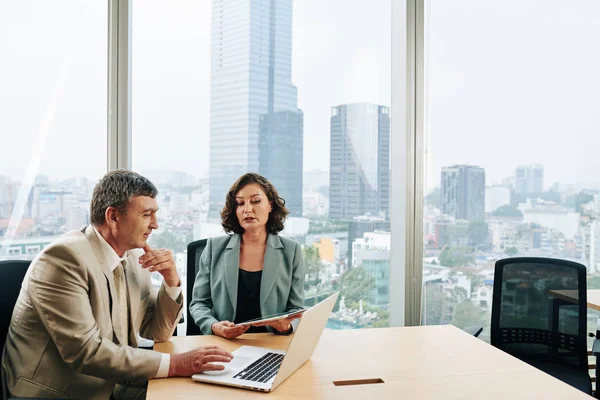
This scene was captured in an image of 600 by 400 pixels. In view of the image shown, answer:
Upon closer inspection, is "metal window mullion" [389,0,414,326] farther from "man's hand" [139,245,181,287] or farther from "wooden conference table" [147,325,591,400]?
"man's hand" [139,245,181,287]

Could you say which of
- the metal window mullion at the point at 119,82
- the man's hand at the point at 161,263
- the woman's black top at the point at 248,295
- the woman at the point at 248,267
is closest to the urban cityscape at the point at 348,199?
the metal window mullion at the point at 119,82

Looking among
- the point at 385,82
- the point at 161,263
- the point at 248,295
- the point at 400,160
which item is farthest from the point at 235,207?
the point at 385,82

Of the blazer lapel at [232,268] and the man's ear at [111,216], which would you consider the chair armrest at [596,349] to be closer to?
the blazer lapel at [232,268]

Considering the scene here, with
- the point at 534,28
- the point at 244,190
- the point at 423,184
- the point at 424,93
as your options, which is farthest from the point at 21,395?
the point at 534,28

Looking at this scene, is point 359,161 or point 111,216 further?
point 359,161

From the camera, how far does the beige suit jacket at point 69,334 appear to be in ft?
5.67

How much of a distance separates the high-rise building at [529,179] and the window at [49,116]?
8.47ft

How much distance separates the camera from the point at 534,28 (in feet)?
11.6

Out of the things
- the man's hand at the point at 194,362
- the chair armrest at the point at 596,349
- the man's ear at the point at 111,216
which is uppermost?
the man's ear at the point at 111,216

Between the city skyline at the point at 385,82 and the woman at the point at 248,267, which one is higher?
the city skyline at the point at 385,82

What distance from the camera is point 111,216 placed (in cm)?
197

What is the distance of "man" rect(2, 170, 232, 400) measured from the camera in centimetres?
173

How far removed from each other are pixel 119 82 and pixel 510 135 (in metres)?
2.45

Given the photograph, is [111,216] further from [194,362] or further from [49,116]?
[49,116]
